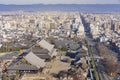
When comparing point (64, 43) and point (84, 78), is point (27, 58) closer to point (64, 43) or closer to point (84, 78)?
point (84, 78)

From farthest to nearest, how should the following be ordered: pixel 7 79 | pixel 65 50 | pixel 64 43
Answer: pixel 64 43, pixel 65 50, pixel 7 79

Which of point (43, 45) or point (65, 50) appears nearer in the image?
point (43, 45)

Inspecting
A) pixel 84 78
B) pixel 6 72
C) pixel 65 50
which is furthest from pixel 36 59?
pixel 65 50

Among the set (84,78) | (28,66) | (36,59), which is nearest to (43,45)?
(36,59)

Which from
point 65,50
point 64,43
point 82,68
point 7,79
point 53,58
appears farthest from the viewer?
point 64,43

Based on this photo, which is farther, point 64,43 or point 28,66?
point 64,43

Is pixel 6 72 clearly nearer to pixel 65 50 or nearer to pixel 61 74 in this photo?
pixel 61 74

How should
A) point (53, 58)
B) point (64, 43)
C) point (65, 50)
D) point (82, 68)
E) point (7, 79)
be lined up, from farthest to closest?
point (64, 43)
point (65, 50)
point (53, 58)
point (82, 68)
point (7, 79)

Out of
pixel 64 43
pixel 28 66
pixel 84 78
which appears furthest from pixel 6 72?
pixel 64 43

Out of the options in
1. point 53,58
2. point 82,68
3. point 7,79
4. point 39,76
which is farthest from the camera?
point 53,58
